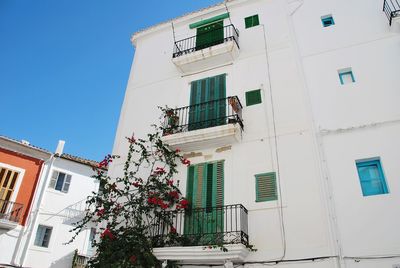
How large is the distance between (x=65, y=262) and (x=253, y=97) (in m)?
14.5

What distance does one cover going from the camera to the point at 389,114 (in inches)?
A: 364

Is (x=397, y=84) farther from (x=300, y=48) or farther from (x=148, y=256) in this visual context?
(x=148, y=256)

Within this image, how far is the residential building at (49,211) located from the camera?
1698 centimetres

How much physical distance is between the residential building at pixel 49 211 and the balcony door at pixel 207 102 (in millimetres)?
9901

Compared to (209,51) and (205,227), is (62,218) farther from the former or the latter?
(209,51)

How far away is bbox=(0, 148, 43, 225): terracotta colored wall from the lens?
17422mm

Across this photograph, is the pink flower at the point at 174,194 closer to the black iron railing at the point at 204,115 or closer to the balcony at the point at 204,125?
the balcony at the point at 204,125

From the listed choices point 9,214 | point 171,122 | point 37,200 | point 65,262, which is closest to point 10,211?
point 9,214

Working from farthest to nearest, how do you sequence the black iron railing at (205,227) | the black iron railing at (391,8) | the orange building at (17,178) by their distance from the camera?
the orange building at (17,178) < the black iron railing at (391,8) < the black iron railing at (205,227)

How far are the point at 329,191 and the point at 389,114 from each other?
2.76m

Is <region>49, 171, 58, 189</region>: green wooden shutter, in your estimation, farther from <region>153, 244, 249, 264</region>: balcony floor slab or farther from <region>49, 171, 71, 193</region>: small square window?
<region>153, 244, 249, 264</region>: balcony floor slab

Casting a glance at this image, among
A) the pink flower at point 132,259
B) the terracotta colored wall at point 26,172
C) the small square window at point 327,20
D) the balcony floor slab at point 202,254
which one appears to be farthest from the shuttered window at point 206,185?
the terracotta colored wall at point 26,172

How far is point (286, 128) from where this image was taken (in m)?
10.3

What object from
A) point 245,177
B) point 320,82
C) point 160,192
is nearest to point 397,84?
point 320,82
